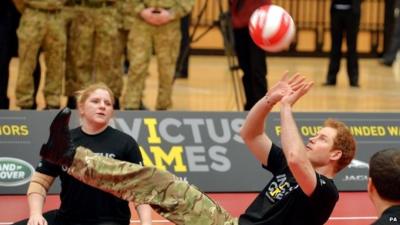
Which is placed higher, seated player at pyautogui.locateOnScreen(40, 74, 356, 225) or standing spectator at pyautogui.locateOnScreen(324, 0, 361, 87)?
seated player at pyautogui.locateOnScreen(40, 74, 356, 225)

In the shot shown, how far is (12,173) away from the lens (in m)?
9.22

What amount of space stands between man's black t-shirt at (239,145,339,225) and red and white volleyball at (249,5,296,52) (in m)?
2.75

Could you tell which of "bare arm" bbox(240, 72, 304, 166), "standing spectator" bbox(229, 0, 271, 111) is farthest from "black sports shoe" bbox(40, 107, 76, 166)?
"standing spectator" bbox(229, 0, 271, 111)

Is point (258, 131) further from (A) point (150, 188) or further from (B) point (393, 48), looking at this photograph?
(B) point (393, 48)

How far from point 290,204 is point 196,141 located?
11.7 feet

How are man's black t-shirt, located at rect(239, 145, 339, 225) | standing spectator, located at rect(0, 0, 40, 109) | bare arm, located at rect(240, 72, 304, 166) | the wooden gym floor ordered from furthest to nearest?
the wooden gym floor → standing spectator, located at rect(0, 0, 40, 109) → bare arm, located at rect(240, 72, 304, 166) → man's black t-shirt, located at rect(239, 145, 339, 225)

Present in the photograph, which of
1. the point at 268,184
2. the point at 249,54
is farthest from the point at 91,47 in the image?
the point at 268,184

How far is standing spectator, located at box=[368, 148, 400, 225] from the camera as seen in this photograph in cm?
470

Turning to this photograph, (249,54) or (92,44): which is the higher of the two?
(92,44)

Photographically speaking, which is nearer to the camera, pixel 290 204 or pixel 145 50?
pixel 290 204

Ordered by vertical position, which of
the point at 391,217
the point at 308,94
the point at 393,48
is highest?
the point at 391,217

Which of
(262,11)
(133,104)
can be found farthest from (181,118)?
(133,104)

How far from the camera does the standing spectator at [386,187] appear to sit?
470 cm

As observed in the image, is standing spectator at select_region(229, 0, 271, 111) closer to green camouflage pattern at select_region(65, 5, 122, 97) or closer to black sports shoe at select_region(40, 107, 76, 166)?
green camouflage pattern at select_region(65, 5, 122, 97)
